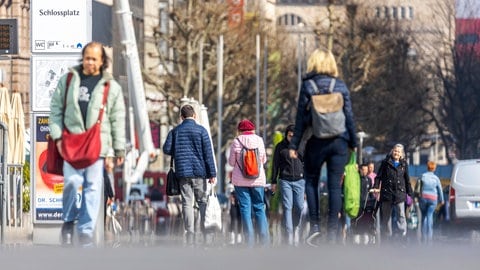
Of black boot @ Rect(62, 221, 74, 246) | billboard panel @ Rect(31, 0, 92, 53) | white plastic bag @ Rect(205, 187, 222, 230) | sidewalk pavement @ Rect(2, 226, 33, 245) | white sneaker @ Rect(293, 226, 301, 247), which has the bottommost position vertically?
sidewalk pavement @ Rect(2, 226, 33, 245)

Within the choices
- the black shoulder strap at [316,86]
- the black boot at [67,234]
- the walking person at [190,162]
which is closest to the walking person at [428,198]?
the walking person at [190,162]

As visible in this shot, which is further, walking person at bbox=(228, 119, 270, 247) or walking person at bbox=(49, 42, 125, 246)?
walking person at bbox=(228, 119, 270, 247)

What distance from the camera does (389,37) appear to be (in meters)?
98.2

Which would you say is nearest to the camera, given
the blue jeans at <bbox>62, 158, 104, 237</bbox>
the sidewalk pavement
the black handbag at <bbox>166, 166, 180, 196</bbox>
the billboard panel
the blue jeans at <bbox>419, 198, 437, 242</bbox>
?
the blue jeans at <bbox>62, 158, 104, 237</bbox>

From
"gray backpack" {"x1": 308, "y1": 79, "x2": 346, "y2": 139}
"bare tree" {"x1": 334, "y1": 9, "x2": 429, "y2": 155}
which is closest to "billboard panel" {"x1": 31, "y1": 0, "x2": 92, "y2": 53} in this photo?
"gray backpack" {"x1": 308, "y1": 79, "x2": 346, "y2": 139}

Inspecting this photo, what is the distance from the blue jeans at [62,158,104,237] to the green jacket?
0.18m

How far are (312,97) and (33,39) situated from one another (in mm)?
7111

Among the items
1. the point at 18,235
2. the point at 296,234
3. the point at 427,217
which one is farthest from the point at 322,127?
the point at 427,217

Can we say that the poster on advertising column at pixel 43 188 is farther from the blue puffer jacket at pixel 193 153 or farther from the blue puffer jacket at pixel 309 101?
the blue puffer jacket at pixel 309 101

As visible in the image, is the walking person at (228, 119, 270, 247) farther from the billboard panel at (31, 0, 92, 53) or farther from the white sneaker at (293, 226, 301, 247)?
the billboard panel at (31, 0, 92, 53)

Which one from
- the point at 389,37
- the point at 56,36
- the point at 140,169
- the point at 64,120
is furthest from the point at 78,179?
the point at 389,37

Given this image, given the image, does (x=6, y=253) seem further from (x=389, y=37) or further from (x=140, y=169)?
(x=389, y=37)

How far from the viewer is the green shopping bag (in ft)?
105

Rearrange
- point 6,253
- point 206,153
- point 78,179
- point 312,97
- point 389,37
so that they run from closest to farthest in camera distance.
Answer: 1. point 6,253
2. point 78,179
3. point 312,97
4. point 206,153
5. point 389,37
